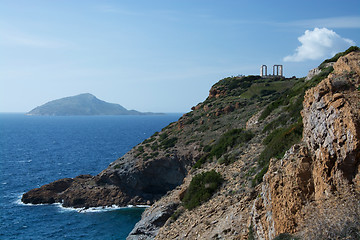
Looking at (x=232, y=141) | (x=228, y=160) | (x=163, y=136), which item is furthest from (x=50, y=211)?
(x=228, y=160)

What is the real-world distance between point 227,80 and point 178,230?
201ft

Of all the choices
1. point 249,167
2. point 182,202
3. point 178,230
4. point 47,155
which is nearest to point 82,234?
point 182,202

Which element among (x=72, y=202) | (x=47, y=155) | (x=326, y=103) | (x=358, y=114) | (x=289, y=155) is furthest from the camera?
(x=47, y=155)

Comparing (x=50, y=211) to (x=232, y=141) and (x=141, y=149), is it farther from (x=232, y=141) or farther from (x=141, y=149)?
(x=232, y=141)

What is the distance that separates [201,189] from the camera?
22.4 m

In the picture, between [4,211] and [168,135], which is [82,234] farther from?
[168,135]

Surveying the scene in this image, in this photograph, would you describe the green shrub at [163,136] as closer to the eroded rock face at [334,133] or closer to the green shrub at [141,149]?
the green shrub at [141,149]

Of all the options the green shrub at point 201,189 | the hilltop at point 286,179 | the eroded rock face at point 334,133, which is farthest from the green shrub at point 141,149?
the eroded rock face at point 334,133

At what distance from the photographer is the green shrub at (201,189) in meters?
21.4

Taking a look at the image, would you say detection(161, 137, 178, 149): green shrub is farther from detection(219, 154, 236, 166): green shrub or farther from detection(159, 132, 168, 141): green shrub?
detection(219, 154, 236, 166): green shrub

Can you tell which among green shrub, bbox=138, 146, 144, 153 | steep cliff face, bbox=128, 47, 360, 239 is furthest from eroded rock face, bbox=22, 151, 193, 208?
steep cliff face, bbox=128, 47, 360, 239

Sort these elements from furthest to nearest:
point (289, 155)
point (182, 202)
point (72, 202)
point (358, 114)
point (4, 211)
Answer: point (72, 202) → point (4, 211) → point (182, 202) → point (289, 155) → point (358, 114)

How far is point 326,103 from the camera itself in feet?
36.7

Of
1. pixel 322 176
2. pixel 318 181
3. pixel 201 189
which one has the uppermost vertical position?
pixel 322 176
